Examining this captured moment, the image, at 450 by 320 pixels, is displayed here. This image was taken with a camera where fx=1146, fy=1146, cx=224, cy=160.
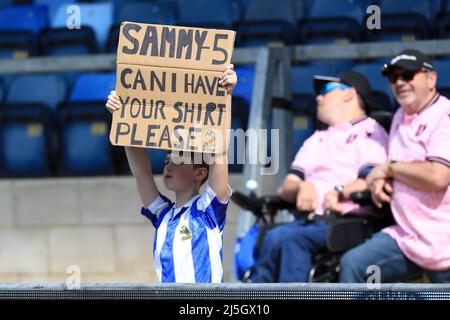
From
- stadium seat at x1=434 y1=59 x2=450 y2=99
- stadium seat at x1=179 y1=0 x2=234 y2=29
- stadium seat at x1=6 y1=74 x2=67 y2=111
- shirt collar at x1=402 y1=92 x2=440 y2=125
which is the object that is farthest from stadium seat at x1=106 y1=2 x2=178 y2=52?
shirt collar at x1=402 y1=92 x2=440 y2=125

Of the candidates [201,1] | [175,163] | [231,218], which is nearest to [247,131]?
[231,218]

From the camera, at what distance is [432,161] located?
5.26 metres

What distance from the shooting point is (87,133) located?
756 centimetres

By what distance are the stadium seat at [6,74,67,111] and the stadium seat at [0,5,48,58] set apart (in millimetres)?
277

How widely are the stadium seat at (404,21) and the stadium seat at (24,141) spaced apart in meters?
2.24

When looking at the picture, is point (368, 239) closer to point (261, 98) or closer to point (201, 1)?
point (261, 98)

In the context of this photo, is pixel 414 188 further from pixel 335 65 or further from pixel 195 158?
pixel 335 65

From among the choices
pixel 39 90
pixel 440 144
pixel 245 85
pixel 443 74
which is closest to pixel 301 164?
pixel 440 144

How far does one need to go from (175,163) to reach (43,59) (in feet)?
11.1

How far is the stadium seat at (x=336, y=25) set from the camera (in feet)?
24.4

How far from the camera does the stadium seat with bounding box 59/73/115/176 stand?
24.6 feet

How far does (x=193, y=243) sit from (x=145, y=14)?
4.23 metres

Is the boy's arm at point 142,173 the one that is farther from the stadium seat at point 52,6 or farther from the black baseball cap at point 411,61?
the stadium seat at point 52,6

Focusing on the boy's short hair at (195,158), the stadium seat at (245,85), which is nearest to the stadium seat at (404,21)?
the stadium seat at (245,85)
